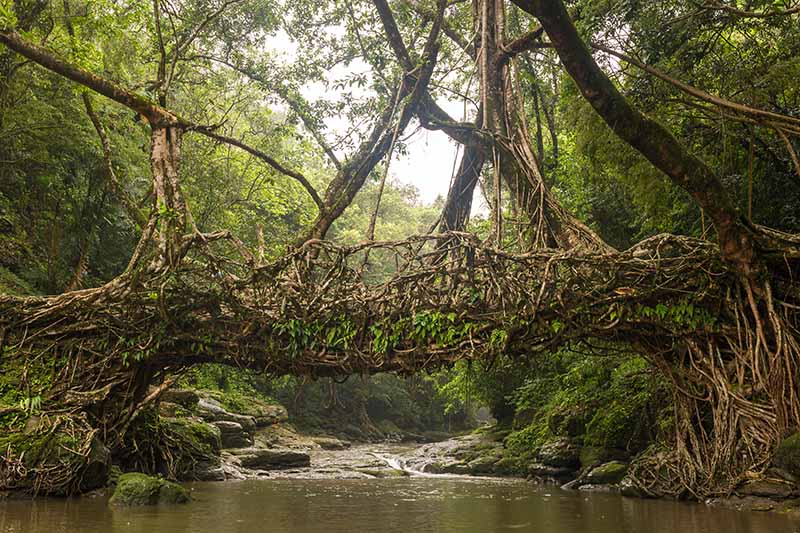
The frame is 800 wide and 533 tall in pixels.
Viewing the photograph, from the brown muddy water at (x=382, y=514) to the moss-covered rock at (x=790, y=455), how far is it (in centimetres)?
48

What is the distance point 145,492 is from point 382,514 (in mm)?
2524

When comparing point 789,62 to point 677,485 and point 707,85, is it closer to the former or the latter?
point 707,85

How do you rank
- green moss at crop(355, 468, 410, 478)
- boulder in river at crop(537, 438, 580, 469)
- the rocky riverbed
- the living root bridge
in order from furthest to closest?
green moss at crop(355, 468, 410, 478)
boulder in river at crop(537, 438, 580, 469)
the living root bridge
the rocky riverbed

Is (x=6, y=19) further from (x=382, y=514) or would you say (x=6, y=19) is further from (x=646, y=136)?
(x=646, y=136)

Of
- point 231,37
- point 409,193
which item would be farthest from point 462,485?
point 409,193

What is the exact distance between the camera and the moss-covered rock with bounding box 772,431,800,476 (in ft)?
18.5

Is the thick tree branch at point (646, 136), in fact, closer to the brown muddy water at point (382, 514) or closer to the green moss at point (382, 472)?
the brown muddy water at point (382, 514)

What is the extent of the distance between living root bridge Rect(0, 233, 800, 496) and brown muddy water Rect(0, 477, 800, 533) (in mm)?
1083

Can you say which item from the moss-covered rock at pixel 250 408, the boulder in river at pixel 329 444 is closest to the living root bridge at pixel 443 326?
the moss-covered rock at pixel 250 408

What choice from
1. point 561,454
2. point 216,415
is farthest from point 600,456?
point 216,415

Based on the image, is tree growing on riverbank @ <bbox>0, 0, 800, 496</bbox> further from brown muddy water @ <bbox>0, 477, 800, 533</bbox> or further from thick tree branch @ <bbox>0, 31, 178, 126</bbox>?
brown muddy water @ <bbox>0, 477, 800, 533</bbox>

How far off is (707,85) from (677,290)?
3047 mm

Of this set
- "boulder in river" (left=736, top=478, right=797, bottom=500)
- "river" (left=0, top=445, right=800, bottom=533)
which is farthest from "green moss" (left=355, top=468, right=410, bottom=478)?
"boulder in river" (left=736, top=478, right=797, bottom=500)

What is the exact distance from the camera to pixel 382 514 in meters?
6.29
